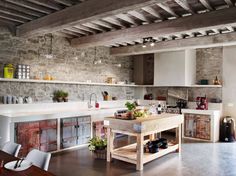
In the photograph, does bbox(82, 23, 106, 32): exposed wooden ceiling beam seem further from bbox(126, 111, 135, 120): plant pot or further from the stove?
the stove

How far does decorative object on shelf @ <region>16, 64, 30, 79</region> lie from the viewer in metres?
5.82

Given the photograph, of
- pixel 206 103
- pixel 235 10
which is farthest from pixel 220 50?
pixel 235 10

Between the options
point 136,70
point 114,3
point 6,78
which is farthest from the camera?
point 136,70

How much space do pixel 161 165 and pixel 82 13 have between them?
3435mm

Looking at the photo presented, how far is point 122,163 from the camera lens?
195 inches

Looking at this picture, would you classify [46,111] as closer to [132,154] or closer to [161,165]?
[132,154]

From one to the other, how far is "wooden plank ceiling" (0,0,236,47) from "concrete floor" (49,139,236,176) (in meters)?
2.80

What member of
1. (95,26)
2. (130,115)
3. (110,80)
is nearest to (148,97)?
(110,80)

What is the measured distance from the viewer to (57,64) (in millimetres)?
6820

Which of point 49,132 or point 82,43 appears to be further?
point 82,43

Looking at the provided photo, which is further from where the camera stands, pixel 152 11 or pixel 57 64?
pixel 57 64

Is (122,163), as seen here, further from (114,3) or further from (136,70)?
(136,70)

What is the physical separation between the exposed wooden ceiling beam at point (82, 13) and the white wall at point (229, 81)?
5.43m

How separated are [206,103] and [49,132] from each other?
509 cm
